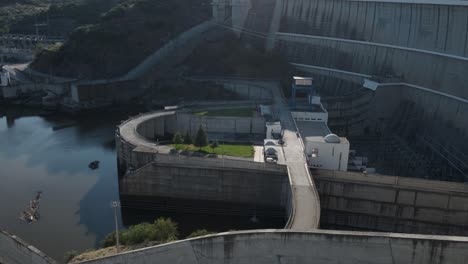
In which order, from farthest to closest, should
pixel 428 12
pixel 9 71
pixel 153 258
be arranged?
pixel 9 71
pixel 428 12
pixel 153 258

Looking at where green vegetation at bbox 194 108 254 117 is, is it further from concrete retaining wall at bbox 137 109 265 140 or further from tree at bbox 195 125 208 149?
tree at bbox 195 125 208 149

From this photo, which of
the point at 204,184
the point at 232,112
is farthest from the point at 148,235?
the point at 232,112

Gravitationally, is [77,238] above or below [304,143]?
below

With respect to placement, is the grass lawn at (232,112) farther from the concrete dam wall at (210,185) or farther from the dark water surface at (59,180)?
the concrete dam wall at (210,185)

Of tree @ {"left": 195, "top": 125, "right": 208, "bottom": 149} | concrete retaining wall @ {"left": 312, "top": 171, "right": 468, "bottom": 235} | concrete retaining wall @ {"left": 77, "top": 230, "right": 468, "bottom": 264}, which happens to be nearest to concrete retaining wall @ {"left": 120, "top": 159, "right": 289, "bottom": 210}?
tree @ {"left": 195, "top": 125, "right": 208, "bottom": 149}

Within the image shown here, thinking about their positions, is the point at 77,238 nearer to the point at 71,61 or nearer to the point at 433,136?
the point at 433,136

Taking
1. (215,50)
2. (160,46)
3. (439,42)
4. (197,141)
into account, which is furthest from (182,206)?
(160,46)

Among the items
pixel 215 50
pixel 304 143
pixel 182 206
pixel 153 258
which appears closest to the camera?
pixel 153 258
